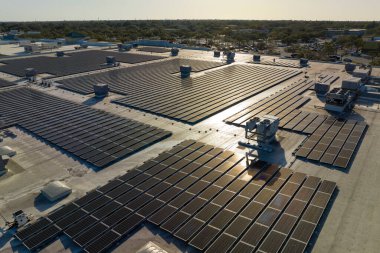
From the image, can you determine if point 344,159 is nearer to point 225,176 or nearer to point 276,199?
point 276,199

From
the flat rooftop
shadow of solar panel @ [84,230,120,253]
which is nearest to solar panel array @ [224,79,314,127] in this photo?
the flat rooftop

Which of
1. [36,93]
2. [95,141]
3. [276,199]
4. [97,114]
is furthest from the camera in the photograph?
[36,93]

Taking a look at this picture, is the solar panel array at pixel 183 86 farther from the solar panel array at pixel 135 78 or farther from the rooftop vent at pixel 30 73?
the rooftop vent at pixel 30 73

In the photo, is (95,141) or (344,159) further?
(95,141)

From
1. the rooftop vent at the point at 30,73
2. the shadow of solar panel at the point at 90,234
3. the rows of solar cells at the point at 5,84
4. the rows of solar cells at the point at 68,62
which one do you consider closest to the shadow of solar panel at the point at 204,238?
the shadow of solar panel at the point at 90,234

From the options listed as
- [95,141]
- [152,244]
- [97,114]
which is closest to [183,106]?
[97,114]

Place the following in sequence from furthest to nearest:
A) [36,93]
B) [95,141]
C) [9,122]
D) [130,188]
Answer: [36,93], [9,122], [95,141], [130,188]
